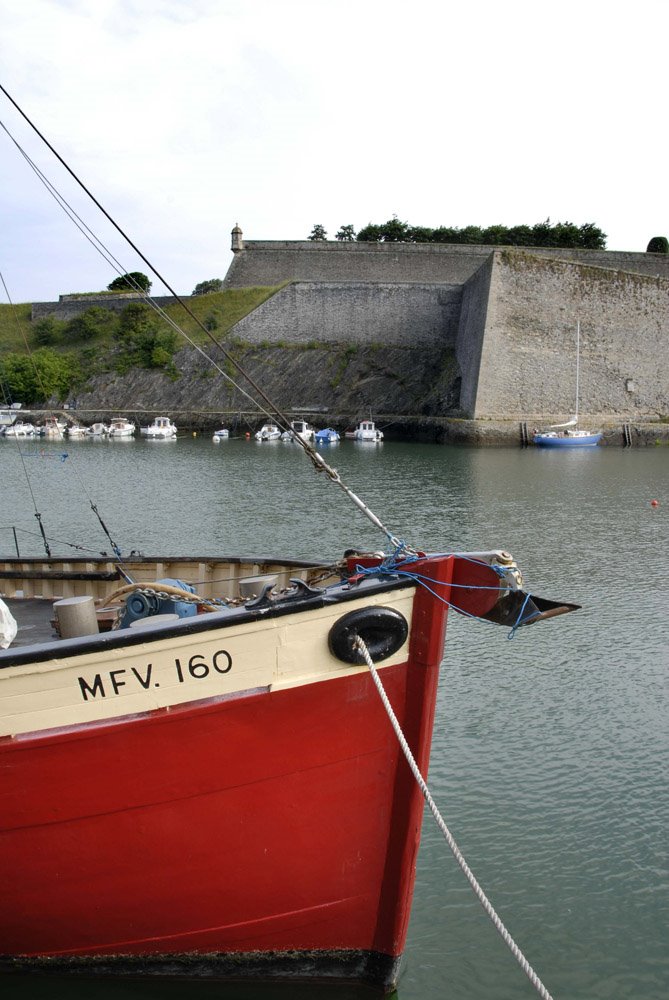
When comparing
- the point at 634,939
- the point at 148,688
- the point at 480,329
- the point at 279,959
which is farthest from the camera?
the point at 480,329

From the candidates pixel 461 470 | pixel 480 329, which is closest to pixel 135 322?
pixel 480 329

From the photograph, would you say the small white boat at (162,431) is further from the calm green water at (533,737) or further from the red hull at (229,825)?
the red hull at (229,825)

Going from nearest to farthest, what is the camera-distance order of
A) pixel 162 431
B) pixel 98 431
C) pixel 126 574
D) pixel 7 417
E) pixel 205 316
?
pixel 126 574
pixel 162 431
pixel 98 431
pixel 7 417
pixel 205 316

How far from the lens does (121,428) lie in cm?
4981

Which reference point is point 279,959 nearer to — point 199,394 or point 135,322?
point 199,394

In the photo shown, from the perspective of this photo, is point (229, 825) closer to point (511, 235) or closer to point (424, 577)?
point (424, 577)

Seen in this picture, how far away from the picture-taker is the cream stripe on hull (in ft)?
13.1

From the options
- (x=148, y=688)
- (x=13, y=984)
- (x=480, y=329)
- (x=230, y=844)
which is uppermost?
(x=480, y=329)

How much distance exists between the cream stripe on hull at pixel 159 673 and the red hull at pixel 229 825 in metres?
0.07

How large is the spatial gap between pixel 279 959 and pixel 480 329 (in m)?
40.5

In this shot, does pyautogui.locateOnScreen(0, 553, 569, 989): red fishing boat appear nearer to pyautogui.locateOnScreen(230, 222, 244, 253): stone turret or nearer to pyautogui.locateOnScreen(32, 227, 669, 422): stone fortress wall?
pyautogui.locateOnScreen(32, 227, 669, 422): stone fortress wall

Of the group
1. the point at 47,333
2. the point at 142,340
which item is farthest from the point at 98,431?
the point at 47,333

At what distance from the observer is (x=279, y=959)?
4.54 metres

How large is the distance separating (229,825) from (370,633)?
1127mm
